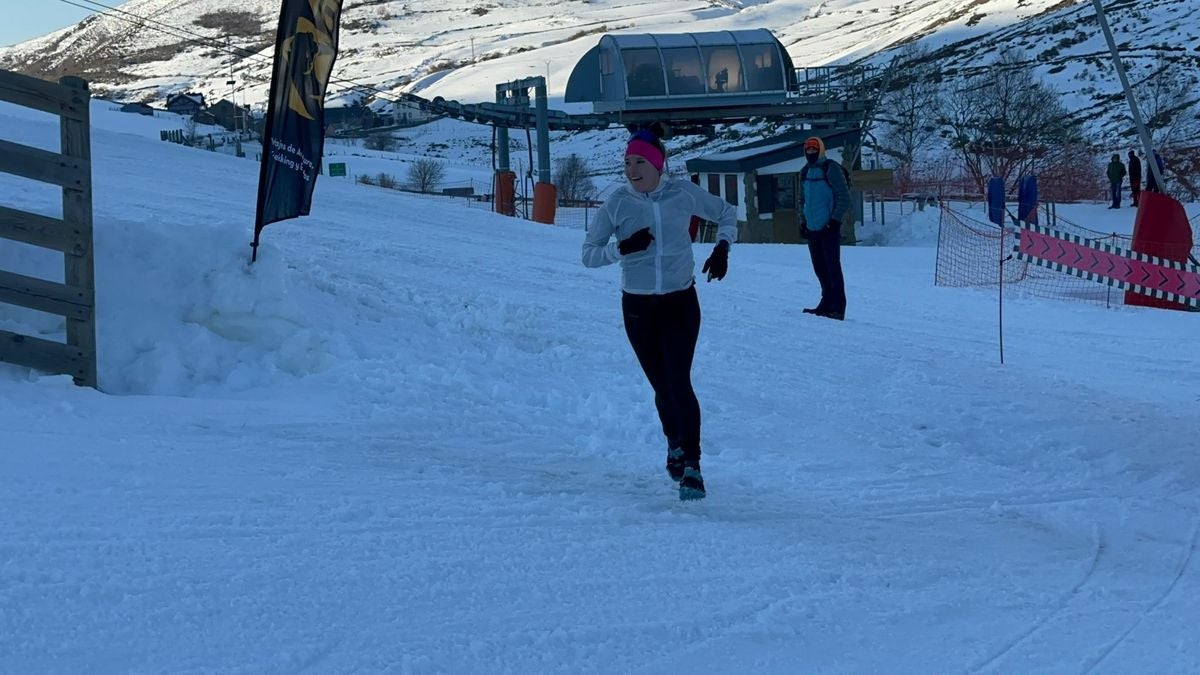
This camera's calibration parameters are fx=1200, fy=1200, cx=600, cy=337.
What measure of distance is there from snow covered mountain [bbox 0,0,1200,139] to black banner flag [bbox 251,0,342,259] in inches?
933

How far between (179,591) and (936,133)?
67386mm

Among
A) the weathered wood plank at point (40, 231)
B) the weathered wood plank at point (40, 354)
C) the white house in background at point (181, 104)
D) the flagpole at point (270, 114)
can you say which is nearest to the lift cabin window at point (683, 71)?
the flagpole at point (270, 114)

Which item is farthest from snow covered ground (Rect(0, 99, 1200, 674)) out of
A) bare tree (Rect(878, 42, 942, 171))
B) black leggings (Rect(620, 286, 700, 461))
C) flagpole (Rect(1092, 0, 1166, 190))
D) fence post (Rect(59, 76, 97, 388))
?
bare tree (Rect(878, 42, 942, 171))

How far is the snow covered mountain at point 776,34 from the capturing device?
72188 millimetres

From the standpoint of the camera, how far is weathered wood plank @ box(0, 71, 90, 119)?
5680 millimetres

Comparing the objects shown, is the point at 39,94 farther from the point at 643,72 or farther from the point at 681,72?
the point at 681,72

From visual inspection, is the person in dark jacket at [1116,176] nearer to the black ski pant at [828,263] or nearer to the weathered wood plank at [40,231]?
the black ski pant at [828,263]

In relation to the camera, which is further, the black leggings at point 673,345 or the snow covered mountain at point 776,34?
the snow covered mountain at point 776,34

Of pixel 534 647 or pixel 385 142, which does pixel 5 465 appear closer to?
pixel 534 647

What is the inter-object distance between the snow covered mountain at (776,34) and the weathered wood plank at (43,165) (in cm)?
2487

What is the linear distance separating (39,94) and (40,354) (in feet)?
4.07

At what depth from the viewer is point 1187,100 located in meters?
58.2

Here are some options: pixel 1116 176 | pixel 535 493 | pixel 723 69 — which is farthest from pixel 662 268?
pixel 723 69

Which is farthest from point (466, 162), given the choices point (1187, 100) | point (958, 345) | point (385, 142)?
point (958, 345)
